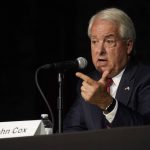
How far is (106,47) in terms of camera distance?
2715mm

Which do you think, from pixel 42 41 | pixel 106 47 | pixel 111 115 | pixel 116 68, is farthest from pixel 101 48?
pixel 42 41

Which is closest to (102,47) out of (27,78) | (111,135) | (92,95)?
(92,95)

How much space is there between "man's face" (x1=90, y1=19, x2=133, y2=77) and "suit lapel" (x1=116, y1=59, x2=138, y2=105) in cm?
5

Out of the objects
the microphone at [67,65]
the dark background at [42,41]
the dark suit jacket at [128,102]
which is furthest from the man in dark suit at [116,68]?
the dark background at [42,41]

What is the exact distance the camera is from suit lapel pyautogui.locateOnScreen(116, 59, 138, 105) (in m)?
2.67

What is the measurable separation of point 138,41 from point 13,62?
3.37 feet

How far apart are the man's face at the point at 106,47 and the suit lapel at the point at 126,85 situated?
2.0 inches

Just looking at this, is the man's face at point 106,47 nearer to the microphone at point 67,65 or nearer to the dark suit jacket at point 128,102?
the dark suit jacket at point 128,102

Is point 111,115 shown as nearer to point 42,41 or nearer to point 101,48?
point 101,48

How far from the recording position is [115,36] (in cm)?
273

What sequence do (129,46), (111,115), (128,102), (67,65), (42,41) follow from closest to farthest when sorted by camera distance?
(67,65) → (111,115) → (128,102) → (129,46) → (42,41)

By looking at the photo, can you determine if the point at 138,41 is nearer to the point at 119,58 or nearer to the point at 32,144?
the point at 119,58

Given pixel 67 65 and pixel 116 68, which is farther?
pixel 116 68

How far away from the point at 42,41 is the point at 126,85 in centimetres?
149
